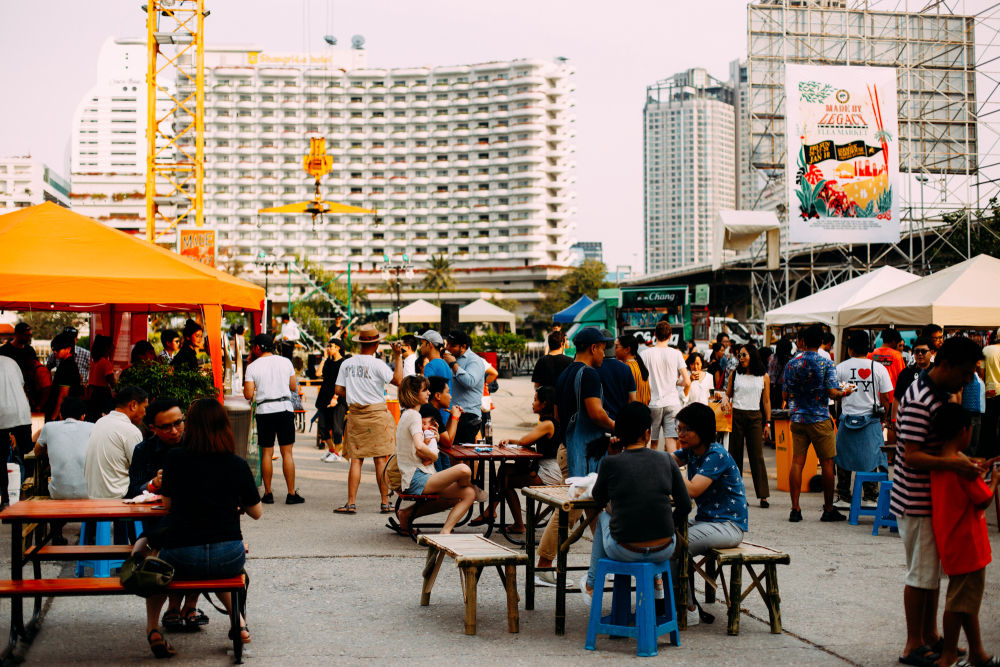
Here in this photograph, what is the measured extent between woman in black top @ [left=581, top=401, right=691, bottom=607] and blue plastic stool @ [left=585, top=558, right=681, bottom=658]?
65 mm

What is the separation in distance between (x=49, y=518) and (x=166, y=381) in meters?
4.00

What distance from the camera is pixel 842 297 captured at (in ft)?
53.3

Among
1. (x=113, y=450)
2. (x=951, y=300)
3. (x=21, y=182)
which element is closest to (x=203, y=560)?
(x=113, y=450)

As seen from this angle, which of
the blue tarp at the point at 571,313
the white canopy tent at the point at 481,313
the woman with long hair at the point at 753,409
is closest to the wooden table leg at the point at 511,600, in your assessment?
the woman with long hair at the point at 753,409

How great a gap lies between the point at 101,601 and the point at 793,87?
23.3 meters

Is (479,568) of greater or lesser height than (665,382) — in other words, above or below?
below

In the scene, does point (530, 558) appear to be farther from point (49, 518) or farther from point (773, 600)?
point (49, 518)

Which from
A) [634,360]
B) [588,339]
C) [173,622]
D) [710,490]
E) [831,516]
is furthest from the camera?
[634,360]

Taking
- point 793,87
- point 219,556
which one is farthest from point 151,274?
point 793,87

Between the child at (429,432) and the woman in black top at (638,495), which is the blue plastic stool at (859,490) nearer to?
the child at (429,432)

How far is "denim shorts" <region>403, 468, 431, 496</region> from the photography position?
7.66 meters

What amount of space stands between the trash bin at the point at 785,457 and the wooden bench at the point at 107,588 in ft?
24.9

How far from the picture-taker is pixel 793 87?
2536 cm

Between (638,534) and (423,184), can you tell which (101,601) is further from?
(423,184)
